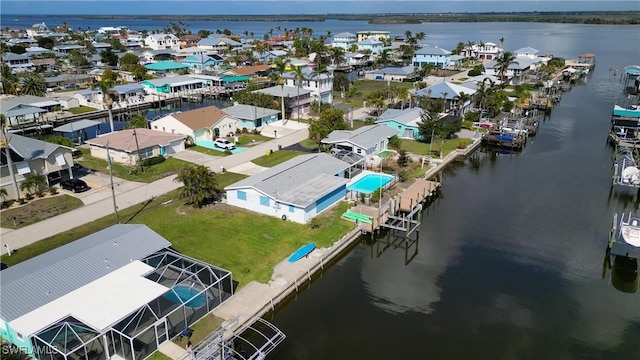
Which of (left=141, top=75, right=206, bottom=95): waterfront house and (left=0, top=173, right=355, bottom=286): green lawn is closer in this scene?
(left=0, top=173, right=355, bottom=286): green lawn

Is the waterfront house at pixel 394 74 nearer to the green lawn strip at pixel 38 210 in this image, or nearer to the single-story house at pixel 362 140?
the single-story house at pixel 362 140

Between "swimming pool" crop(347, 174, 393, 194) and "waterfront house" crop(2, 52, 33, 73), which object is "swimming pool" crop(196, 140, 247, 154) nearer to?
"swimming pool" crop(347, 174, 393, 194)

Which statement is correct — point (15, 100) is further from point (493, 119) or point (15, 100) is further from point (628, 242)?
point (628, 242)

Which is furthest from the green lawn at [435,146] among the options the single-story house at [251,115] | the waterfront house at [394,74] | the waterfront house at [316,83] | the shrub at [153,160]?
the waterfront house at [394,74]

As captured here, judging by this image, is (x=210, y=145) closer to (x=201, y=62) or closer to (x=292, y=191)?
(x=292, y=191)

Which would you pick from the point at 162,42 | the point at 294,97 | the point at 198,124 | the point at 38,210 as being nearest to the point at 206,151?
the point at 198,124

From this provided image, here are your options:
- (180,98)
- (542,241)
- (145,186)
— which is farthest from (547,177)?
(180,98)

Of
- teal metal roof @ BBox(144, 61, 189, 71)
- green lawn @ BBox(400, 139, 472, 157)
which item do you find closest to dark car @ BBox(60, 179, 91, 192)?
green lawn @ BBox(400, 139, 472, 157)
